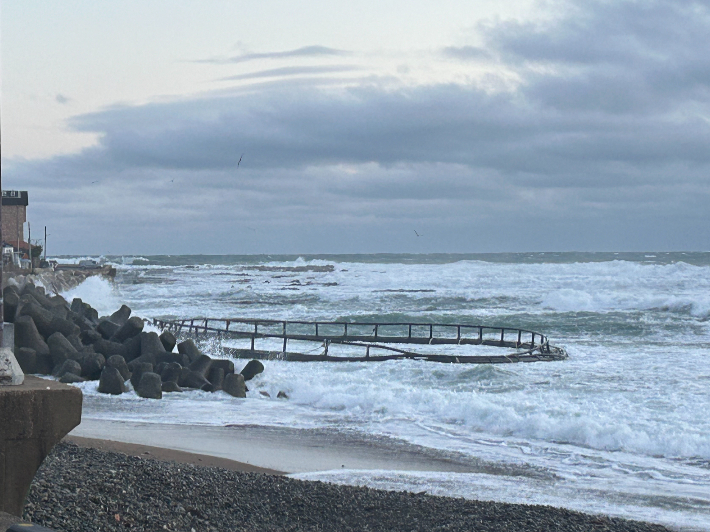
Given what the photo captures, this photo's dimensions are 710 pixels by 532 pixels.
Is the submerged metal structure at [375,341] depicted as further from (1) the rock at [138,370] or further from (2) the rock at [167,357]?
(1) the rock at [138,370]

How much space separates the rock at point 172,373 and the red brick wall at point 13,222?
47.1 meters

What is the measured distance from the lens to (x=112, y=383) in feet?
49.1

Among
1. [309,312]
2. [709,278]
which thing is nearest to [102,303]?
[309,312]

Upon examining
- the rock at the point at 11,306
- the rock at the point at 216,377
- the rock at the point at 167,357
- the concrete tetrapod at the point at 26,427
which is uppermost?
the concrete tetrapod at the point at 26,427

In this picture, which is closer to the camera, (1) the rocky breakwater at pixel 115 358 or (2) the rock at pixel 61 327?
(1) the rocky breakwater at pixel 115 358

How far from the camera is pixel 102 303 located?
43156 mm

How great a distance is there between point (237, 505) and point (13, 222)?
5968 centimetres

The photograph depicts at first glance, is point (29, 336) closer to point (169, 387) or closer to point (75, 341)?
point (75, 341)

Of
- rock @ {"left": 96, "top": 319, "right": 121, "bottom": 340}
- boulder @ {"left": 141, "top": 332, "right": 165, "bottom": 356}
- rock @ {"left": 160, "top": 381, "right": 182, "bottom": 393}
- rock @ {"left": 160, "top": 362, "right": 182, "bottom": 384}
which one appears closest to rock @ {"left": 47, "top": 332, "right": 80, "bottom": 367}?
boulder @ {"left": 141, "top": 332, "right": 165, "bottom": 356}

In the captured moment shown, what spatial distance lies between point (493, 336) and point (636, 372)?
11.1m

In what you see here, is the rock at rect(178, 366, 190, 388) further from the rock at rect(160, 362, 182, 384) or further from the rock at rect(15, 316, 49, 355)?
the rock at rect(15, 316, 49, 355)

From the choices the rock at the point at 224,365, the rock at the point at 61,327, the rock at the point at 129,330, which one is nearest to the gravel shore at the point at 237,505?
the rock at the point at 224,365

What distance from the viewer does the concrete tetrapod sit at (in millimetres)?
4402

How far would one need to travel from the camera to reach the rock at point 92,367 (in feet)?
53.5
